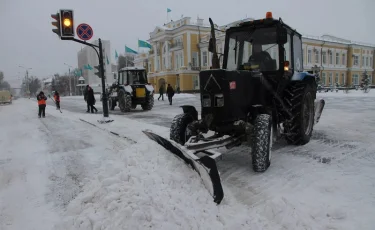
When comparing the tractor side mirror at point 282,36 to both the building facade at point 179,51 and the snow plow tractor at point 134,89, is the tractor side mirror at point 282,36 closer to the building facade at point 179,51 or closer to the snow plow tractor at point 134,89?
the snow plow tractor at point 134,89

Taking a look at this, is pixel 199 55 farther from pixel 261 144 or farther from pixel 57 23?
pixel 261 144

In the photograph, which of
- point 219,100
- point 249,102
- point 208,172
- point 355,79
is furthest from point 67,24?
point 355,79

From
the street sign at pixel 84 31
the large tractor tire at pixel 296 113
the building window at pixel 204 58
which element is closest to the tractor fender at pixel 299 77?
the large tractor tire at pixel 296 113

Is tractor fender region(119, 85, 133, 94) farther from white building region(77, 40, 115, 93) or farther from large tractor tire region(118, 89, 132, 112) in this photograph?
white building region(77, 40, 115, 93)

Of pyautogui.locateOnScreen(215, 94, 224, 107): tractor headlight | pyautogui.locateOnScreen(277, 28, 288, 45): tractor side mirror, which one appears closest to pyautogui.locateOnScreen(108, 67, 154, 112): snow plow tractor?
pyautogui.locateOnScreen(215, 94, 224, 107): tractor headlight

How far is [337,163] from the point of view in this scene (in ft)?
16.7

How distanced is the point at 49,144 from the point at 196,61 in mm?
42483

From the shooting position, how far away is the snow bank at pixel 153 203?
9.88 feet

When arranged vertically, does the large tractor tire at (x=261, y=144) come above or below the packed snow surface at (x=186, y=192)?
above

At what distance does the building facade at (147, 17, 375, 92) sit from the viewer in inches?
1874

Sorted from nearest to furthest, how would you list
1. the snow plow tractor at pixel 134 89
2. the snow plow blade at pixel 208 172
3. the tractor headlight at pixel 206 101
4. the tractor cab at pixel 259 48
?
the snow plow blade at pixel 208 172, the tractor headlight at pixel 206 101, the tractor cab at pixel 259 48, the snow plow tractor at pixel 134 89

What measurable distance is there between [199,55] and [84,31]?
38.5m

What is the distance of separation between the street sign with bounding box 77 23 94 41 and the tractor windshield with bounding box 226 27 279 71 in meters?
6.81

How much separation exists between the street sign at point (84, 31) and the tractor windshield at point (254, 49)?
6.81 metres
